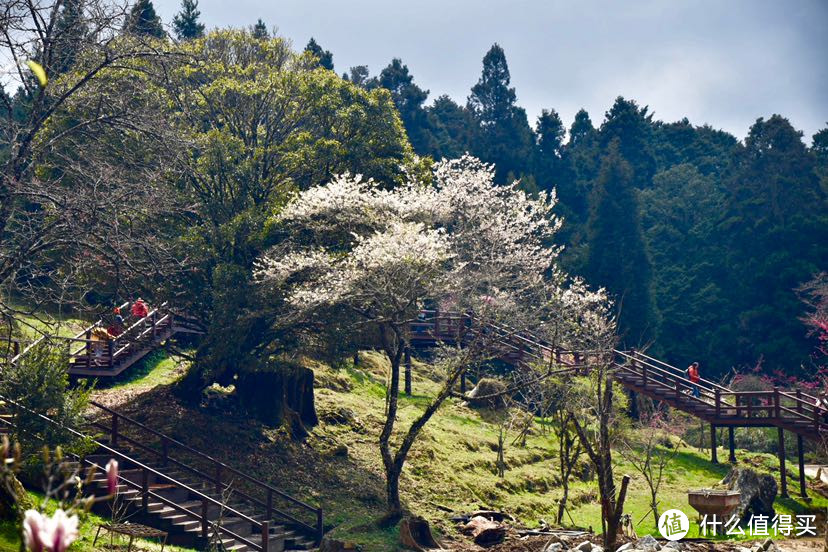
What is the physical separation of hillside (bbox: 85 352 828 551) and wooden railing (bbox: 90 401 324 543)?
0.68 m

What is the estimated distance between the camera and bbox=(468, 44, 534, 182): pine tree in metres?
71.2

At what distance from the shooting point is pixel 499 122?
80.4 metres

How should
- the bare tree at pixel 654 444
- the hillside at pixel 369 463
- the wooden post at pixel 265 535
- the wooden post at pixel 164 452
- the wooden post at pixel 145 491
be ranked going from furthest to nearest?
1. the bare tree at pixel 654 444
2. the hillside at pixel 369 463
3. the wooden post at pixel 164 452
4. the wooden post at pixel 145 491
5. the wooden post at pixel 265 535

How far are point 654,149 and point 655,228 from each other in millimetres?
19562

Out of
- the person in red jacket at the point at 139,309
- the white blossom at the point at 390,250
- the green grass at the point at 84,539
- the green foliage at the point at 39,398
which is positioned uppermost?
the white blossom at the point at 390,250

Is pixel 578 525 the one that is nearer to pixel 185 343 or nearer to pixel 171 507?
pixel 171 507

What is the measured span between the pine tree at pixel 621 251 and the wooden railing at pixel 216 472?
32620 mm

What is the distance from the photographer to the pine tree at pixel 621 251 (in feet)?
177

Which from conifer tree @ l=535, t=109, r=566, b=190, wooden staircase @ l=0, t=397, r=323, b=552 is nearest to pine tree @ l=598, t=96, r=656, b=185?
conifer tree @ l=535, t=109, r=566, b=190

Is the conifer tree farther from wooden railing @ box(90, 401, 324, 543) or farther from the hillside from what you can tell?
wooden railing @ box(90, 401, 324, 543)

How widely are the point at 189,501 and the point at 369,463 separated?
298 inches

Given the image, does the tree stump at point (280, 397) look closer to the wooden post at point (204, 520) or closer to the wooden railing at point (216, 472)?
the wooden railing at point (216, 472)

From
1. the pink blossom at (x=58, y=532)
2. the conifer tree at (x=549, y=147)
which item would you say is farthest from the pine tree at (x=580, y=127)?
the pink blossom at (x=58, y=532)

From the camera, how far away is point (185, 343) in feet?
111
